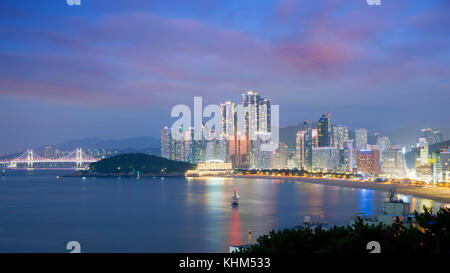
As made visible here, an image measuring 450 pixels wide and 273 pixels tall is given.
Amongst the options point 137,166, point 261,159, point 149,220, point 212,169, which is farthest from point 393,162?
point 149,220

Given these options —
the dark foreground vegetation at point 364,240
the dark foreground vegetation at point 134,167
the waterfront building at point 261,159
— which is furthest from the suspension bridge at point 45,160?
the dark foreground vegetation at point 364,240

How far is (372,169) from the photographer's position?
82.4 metres

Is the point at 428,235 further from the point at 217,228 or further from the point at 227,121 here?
the point at 227,121

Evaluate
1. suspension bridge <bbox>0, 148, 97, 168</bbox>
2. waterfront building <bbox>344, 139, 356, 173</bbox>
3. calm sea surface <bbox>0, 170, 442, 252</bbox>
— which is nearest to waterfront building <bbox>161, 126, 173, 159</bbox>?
suspension bridge <bbox>0, 148, 97, 168</bbox>

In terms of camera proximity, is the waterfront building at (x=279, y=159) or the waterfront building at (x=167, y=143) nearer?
the waterfront building at (x=279, y=159)

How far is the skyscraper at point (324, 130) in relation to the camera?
105625 mm

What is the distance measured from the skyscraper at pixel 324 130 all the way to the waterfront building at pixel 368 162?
2108cm

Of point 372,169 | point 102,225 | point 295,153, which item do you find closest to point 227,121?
point 295,153

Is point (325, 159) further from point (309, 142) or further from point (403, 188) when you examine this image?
point (403, 188)

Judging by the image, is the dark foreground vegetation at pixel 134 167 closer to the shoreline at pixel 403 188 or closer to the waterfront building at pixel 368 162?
the shoreline at pixel 403 188

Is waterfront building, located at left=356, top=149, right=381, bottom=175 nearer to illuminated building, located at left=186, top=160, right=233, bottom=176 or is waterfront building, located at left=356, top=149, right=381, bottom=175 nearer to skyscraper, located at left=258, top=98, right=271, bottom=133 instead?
illuminated building, located at left=186, top=160, right=233, bottom=176

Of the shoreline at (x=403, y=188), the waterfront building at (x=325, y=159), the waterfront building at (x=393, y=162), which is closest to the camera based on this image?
the shoreline at (x=403, y=188)

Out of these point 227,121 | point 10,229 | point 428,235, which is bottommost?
point 10,229
